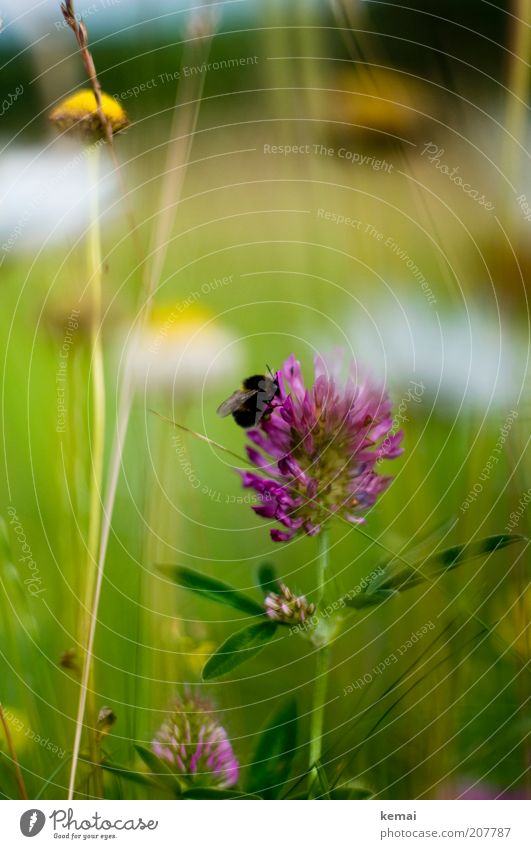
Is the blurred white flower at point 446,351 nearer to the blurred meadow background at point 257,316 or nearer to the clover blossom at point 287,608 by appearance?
the blurred meadow background at point 257,316

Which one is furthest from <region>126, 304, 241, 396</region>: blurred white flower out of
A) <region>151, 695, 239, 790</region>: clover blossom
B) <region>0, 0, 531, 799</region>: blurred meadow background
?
<region>151, 695, 239, 790</region>: clover blossom

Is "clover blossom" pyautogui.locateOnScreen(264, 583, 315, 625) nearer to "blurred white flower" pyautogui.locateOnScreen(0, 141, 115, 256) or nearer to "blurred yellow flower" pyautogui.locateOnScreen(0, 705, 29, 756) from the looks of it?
"blurred yellow flower" pyautogui.locateOnScreen(0, 705, 29, 756)

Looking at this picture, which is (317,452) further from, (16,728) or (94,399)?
(16,728)

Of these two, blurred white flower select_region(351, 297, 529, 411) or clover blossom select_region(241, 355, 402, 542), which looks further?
blurred white flower select_region(351, 297, 529, 411)

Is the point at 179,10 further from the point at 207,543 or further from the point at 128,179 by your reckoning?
the point at 207,543

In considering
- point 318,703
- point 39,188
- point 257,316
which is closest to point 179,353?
point 257,316
